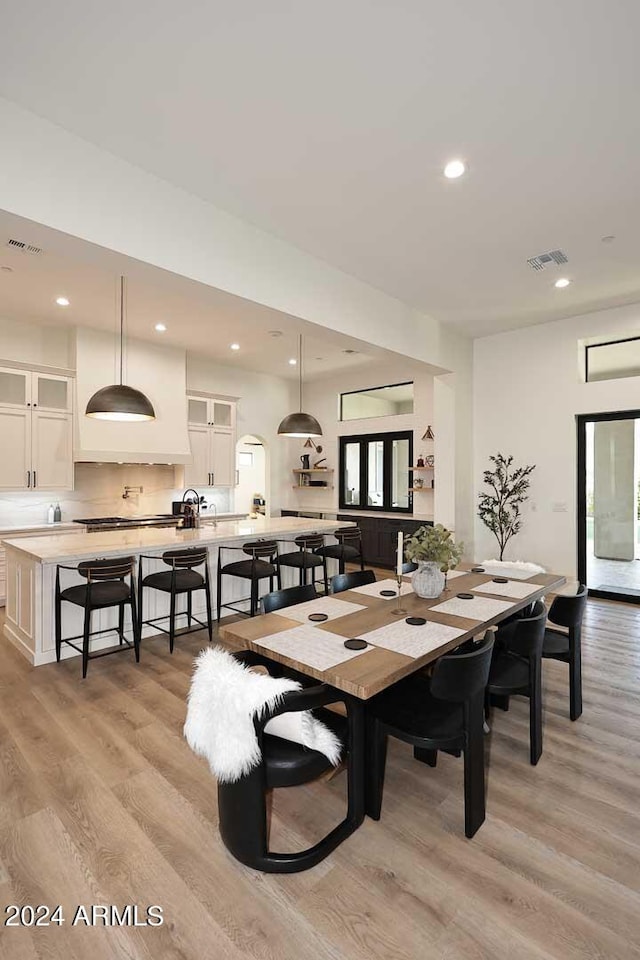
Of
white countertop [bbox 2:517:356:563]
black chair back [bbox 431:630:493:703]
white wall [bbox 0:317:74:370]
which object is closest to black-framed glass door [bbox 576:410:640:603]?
white countertop [bbox 2:517:356:563]

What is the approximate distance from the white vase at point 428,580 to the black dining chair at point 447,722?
32.1 inches

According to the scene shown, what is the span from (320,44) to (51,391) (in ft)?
16.7

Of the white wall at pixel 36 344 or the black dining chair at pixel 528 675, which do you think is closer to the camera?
the black dining chair at pixel 528 675

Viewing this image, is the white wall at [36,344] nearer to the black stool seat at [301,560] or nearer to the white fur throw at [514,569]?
the black stool seat at [301,560]

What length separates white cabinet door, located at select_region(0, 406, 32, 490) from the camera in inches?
220

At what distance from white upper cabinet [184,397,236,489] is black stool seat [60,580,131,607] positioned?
11.9 feet

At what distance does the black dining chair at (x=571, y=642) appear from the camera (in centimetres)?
278

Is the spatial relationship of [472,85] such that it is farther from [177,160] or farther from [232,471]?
[232,471]

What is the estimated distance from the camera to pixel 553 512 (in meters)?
6.18

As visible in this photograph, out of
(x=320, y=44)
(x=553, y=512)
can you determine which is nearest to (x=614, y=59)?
(x=320, y=44)

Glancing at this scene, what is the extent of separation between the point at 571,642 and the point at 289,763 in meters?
1.94

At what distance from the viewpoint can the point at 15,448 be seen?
5.68m

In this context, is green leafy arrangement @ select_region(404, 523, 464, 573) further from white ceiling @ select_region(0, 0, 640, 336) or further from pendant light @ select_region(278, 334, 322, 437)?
pendant light @ select_region(278, 334, 322, 437)

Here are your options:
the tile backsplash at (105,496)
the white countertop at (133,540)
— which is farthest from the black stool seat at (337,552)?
the tile backsplash at (105,496)
